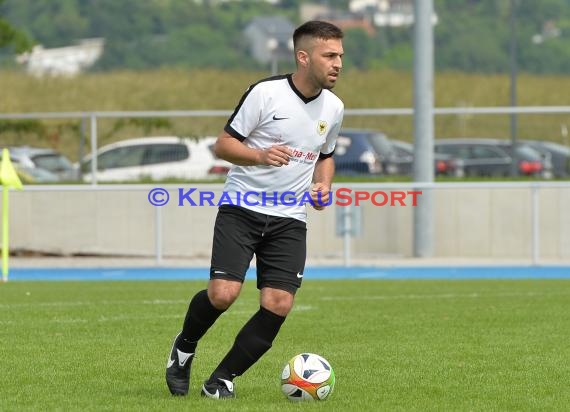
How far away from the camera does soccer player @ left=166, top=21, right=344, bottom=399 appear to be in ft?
25.3

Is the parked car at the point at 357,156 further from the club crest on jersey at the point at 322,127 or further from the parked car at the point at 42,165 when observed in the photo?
the club crest on jersey at the point at 322,127

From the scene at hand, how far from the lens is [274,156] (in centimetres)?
757

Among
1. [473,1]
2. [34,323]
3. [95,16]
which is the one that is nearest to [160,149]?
[34,323]

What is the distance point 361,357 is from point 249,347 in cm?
202

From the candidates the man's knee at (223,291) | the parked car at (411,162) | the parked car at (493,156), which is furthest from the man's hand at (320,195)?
the parked car at (493,156)

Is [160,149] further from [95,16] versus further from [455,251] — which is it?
[95,16]

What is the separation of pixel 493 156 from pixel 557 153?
3.87 feet

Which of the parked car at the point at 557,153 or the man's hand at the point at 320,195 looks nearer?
the man's hand at the point at 320,195

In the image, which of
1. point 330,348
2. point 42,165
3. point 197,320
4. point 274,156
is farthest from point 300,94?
point 42,165

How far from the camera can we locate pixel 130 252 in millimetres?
21344

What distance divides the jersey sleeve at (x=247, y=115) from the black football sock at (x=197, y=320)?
90 cm

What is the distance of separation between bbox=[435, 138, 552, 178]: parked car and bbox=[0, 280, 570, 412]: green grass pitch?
8.35 metres

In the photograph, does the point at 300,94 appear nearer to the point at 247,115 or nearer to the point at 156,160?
the point at 247,115

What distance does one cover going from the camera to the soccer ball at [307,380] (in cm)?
774
